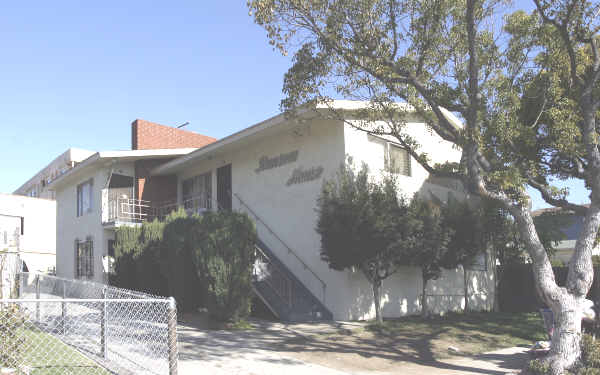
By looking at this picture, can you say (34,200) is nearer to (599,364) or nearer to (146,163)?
(146,163)

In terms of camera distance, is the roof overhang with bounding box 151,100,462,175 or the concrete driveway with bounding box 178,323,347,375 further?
the roof overhang with bounding box 151,100,462,175

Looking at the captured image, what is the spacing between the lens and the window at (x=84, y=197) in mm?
21125

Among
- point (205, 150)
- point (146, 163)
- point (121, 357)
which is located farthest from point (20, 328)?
point (146, 163)

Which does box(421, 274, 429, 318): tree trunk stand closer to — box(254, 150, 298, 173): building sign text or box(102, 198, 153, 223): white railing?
box(254, 150, 298, 173): building sign text

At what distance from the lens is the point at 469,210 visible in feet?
51.5

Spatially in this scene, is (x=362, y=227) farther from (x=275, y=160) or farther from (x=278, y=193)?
(x=275, y=160)

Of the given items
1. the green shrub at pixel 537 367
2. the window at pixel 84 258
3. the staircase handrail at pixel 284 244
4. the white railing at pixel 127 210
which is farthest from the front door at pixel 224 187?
the green shrub at pixel 537 367

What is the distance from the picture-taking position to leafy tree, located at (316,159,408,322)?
1245cm

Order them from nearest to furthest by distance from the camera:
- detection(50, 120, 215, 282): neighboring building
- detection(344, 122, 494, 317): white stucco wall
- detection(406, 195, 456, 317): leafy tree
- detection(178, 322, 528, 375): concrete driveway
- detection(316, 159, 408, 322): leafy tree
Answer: detection(178, 322, 528, 375): concrete driveway < detection(316, 159, 408, 322): leafy tree < detection(406, 195, 456, 317): leafy tree < detection(344, 122, 494, 317): white stucco wall < detection(50, 120, 215, 282): neighboring building

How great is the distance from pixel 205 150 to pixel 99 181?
16.4 ft

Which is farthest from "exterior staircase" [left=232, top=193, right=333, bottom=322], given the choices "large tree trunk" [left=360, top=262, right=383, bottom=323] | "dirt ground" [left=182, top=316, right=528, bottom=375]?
"large tree trunk" [left=360, top=262, right=383, bottom=323]

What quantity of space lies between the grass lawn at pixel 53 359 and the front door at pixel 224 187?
9.92 metres

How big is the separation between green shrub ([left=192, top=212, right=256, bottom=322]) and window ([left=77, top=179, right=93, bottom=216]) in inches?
412

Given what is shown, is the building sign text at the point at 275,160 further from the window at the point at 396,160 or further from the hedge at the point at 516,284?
the hedge at the point at 516,284
